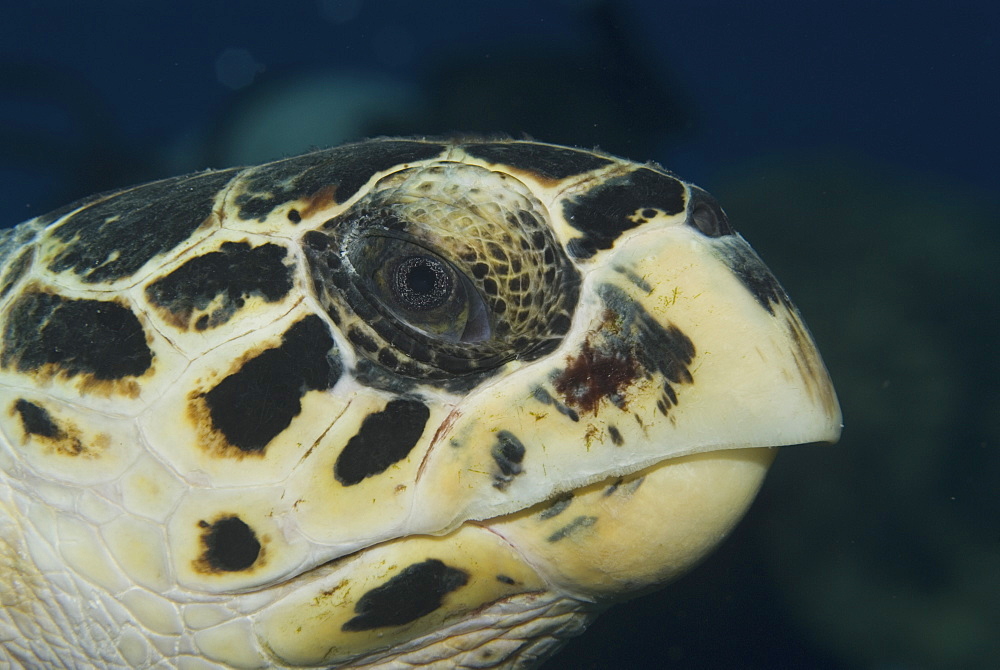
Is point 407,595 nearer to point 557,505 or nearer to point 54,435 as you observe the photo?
point 557,505

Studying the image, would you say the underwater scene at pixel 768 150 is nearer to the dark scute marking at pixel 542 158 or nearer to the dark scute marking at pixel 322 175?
the dark scute marking at pixel 322 175

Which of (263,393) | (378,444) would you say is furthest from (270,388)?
(378,444)

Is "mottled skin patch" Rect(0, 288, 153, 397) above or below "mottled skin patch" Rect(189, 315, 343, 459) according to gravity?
above

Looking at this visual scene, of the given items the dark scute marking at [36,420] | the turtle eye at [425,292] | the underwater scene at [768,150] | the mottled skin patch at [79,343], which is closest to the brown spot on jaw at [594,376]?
the turtle eye at [425,292]

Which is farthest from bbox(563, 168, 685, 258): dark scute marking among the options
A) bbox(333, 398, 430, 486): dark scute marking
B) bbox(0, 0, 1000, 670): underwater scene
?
bbox(0, 0, 1000, 670): underwater scene

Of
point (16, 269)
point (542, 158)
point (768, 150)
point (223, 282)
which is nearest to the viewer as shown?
point (223, 282)

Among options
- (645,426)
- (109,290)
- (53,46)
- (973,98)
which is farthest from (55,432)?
(973,98)

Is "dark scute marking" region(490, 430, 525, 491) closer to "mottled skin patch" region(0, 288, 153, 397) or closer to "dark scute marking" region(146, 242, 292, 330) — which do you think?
"dark scute marking" region(146, 242, 292, 330)
